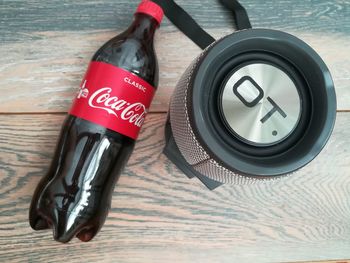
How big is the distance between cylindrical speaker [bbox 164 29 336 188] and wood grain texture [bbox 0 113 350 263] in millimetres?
195

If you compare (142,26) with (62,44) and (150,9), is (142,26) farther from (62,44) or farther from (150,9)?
(62,44)

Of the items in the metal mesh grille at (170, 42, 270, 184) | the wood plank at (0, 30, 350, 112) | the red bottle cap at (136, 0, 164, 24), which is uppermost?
the red bottle cap at (136, 0, 164, 24)

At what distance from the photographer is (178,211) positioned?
668 millimetres

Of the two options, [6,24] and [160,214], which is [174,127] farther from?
[6,24]

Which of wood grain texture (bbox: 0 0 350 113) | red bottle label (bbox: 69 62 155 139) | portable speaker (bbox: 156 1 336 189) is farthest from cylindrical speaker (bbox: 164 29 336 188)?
wood grain texture (bbox: 0 0 350 113)

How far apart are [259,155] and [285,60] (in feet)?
0.40

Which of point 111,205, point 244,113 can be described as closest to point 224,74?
point 244,113

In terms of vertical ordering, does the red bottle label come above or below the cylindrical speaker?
below

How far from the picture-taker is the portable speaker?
1.47 ft

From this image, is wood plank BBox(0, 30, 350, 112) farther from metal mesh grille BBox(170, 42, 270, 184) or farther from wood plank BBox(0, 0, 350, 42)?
metal mesh grille BBox(170, 42, 270, 184)

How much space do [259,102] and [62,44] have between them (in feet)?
1.22

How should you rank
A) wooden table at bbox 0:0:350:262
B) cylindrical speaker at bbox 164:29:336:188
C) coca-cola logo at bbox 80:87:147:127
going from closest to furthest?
cylindrical speaker at bbox 164:29:336:188 < coca-cola logo at bbox 80:87:147:127 < wooden table at bbox 0:0:350:262

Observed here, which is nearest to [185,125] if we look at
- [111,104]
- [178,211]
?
[111,104]

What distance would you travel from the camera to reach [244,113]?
0.46 metres
